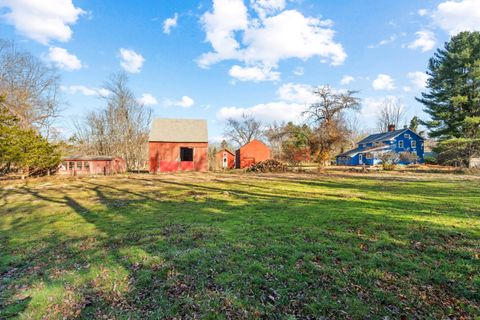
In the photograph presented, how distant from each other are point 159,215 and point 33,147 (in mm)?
19491

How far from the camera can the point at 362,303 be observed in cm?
340

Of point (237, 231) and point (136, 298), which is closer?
point (136, 298)

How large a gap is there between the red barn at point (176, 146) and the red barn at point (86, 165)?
5.37m

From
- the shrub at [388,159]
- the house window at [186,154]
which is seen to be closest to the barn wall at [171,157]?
the house window at [186,154]

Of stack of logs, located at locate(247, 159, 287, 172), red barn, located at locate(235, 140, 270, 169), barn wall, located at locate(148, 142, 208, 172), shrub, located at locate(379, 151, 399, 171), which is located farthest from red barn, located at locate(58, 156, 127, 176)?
shrub, located at locate(379, 151, 399, 171)

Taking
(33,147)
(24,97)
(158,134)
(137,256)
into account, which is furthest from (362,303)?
(24,97)

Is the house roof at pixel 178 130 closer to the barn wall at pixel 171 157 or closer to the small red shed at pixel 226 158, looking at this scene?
the barn wall at pixel 171 157

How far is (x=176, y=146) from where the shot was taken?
93.2 ft

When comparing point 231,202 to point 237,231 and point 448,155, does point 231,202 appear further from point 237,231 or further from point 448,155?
point 448,155

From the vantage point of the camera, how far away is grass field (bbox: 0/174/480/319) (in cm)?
345

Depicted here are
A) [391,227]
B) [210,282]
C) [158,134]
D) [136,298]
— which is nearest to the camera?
[136,298]

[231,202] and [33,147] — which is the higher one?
[33,147]

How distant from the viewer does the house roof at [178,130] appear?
2839 centimetres

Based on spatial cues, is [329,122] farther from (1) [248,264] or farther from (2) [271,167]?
(1) [248,264]
